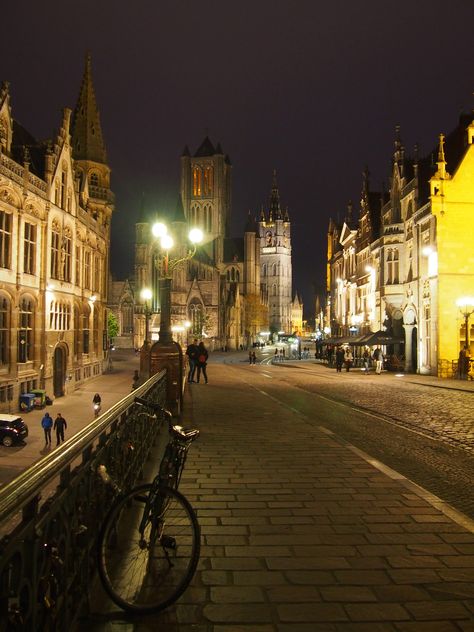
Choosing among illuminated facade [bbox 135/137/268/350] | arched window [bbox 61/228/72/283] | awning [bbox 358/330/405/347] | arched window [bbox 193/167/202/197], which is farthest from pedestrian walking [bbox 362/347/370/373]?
arched window [bbox 193/167/202/197]

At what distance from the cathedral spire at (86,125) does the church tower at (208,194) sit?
6357 centimetres

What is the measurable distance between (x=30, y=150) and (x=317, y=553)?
31307mm

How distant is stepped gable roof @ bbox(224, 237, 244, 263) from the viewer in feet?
367

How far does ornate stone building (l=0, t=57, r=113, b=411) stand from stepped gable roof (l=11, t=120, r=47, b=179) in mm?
56

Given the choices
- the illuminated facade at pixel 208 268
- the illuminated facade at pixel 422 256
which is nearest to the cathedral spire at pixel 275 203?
the illuminated facade at pixel 208 268

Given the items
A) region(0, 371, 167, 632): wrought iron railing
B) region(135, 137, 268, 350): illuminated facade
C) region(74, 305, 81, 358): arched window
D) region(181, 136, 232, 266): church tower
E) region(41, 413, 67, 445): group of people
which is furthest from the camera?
region(181, 136, 232, 266): church tower

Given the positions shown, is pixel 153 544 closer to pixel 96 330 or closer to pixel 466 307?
pixel 466 307

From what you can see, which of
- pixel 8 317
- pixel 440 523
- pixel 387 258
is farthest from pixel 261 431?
pixel 387 258

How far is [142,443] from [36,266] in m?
23.8

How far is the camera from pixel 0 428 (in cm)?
2127

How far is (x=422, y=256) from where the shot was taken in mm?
32094

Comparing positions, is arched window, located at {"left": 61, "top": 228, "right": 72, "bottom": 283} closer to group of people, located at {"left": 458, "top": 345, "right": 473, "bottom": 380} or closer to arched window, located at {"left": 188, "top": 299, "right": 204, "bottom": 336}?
group of people, located at {"left": 458, "top": 345, "right": 473, "bottom": 380}

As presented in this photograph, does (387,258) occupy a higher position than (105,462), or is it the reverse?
(387,258)

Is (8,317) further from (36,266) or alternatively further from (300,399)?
(300,399)
